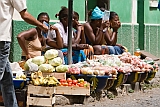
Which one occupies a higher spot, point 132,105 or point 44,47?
point 44,47

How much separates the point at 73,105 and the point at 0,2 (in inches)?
94.3

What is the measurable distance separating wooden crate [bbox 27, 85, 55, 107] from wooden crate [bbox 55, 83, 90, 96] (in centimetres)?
39

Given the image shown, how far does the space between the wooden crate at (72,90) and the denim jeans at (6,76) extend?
1578mm

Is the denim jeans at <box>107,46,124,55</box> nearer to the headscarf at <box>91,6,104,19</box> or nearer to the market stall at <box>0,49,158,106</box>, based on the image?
the market stall at <box>0,49,158,106</box>

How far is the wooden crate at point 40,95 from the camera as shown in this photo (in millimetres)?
7059

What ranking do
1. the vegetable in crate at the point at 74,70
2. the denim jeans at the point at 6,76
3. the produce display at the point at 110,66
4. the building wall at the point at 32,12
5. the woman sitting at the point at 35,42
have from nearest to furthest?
1. the denim jeans at the point at 6,76
2. the vegetable in crate at the point at 74,70
3. the produce display at the point at 110,66
4. the woman sitting at the point at 35,42
5. the building wall at the point at 32,12

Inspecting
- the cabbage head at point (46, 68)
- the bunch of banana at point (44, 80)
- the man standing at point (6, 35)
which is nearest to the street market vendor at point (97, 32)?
the cabbage head at point (46, 68)

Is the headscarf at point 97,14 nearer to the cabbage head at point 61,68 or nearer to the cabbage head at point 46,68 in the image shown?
the cabbage head at point 61,68

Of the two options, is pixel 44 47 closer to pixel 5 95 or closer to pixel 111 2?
pixel 5 95

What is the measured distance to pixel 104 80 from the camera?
8.02 m

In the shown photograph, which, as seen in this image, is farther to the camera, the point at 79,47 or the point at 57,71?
the point at 79,47

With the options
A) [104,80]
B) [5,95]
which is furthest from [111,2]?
[5,95]

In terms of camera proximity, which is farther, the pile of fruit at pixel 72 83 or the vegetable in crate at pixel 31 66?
the vegetable in crate at pixel 31 66

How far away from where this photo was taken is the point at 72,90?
7480 millimetres
